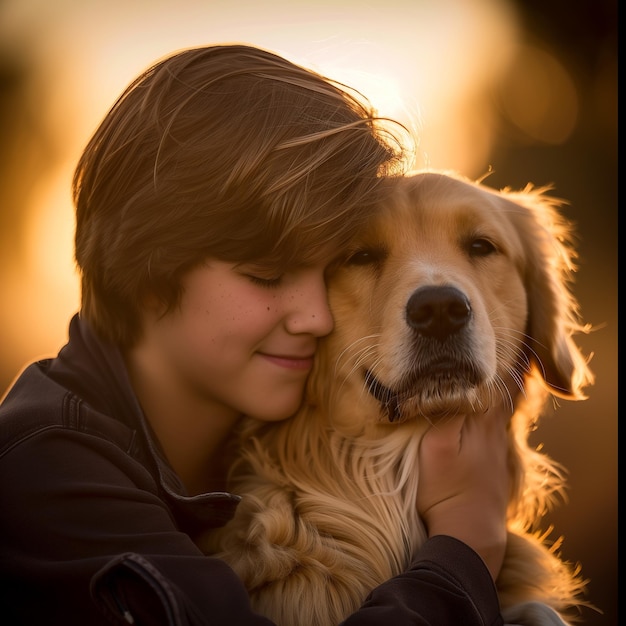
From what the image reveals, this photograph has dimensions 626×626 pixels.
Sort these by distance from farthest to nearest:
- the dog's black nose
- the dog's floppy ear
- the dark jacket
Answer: the dog's floppy ear
the dog's black nose
the dark jacket

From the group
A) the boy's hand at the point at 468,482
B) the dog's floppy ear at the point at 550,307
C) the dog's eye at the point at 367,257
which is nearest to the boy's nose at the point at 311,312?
the dog's eye at the point at 367,257

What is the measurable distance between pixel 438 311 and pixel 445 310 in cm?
2

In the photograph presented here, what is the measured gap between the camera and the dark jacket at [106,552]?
1.42m

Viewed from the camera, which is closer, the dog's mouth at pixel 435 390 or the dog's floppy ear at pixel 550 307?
the dog's mouth at pixel 435 390

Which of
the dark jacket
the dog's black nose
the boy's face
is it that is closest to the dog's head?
the dog's black nose

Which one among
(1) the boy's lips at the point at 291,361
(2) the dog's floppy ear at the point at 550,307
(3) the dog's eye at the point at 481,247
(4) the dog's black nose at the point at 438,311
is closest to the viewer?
(4) the dog's black nose at the point at 438,311

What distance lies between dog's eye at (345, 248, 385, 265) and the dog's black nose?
0.23 m

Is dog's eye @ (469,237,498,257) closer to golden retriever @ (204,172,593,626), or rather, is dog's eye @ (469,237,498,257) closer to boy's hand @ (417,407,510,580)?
golden retriever @ (204,172,593,626)

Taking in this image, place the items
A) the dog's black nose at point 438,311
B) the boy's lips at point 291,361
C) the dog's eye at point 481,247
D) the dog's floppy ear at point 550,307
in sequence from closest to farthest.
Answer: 1. the dog's black nose at point 438,311
2. the boy's lips at point 291,361
3. the dog's eye at point 481,247
4. the dog's floppy ear at point 550,307

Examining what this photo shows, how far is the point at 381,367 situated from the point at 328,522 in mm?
432

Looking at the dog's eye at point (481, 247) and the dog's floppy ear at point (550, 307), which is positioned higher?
the dog's eye at point (481, 247)

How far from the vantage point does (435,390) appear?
80.4 inches

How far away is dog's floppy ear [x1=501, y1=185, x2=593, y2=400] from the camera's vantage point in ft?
7.64

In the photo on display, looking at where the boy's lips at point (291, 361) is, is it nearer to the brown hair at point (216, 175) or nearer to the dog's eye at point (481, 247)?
the brown hair at point (216, 175)
